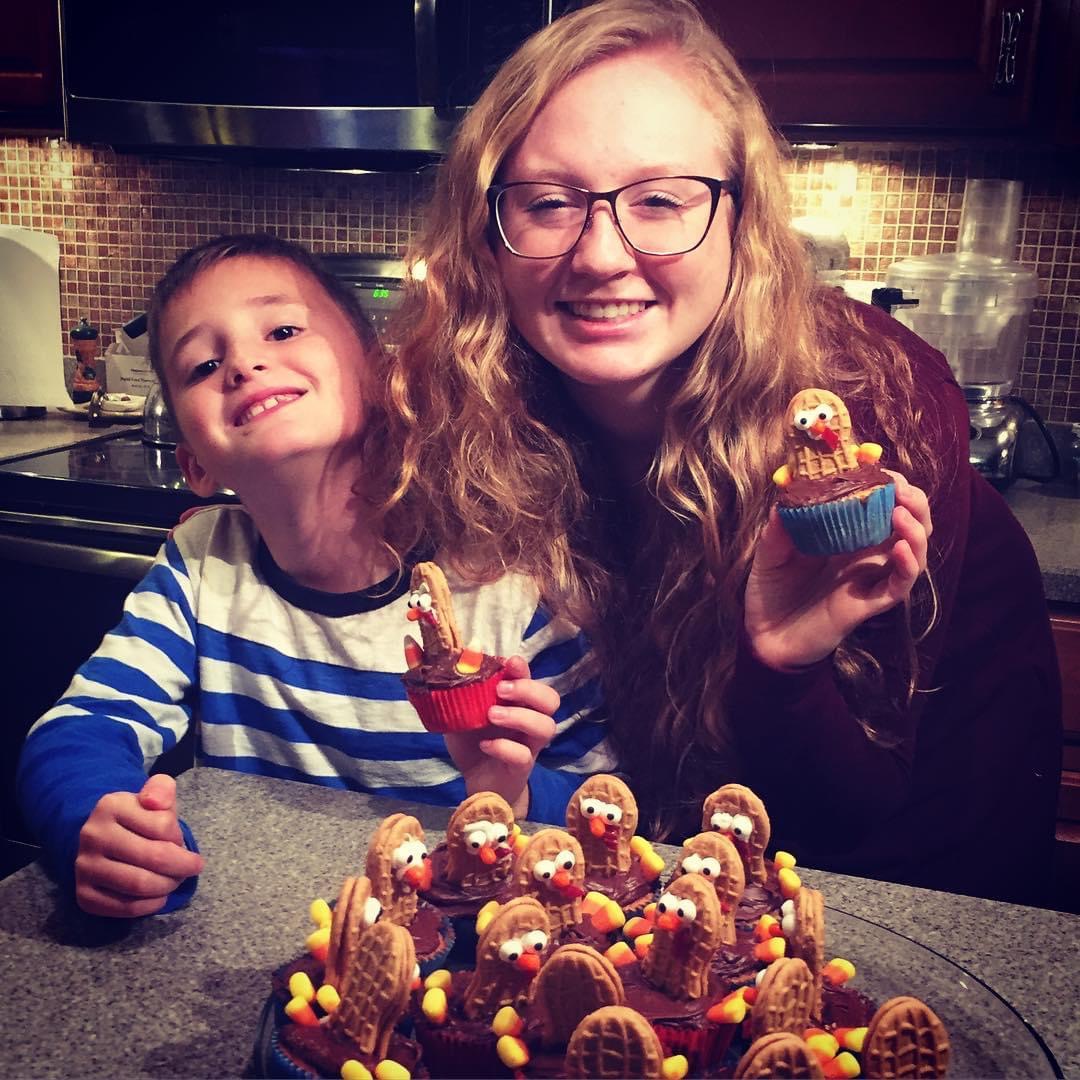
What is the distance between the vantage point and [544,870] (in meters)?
0.72

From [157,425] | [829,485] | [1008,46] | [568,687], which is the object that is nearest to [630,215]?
[829,485]

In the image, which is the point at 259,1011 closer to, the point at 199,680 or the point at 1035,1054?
the point at 1035,1054

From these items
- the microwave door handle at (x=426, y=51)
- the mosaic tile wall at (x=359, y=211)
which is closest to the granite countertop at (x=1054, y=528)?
the mosaic tile wall at (x=359, y=211)

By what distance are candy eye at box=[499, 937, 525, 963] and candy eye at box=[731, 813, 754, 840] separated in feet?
0.64

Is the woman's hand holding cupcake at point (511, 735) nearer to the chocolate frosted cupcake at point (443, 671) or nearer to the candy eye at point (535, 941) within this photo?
the chocolate frosted cupcake at point (443, 671)

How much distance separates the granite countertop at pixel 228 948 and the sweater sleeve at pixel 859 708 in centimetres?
22

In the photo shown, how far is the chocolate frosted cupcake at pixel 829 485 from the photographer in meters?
0.90

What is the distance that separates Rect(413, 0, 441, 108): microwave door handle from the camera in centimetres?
197

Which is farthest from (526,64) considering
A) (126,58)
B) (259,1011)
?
(126,58)

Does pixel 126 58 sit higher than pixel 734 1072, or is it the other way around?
pixel 126 58

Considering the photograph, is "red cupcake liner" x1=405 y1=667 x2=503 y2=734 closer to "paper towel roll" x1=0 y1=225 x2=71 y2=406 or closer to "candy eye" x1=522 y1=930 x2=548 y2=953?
"candy eye" x1=522 y1=930 x2=548 y2=953

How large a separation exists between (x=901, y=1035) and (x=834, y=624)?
1.50 ft

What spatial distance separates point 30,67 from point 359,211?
0.71 m

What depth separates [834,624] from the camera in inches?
39.5
